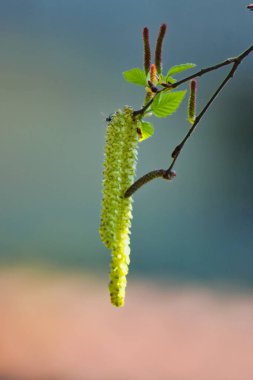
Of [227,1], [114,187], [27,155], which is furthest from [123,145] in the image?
[227,1]

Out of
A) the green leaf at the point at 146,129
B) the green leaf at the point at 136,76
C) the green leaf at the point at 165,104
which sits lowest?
the green leaf at the point at 146,129

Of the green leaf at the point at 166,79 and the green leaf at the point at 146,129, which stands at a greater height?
the green leaf at the point at 166,79

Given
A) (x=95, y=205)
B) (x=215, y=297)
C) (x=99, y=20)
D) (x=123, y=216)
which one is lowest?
(x=123, y=216)

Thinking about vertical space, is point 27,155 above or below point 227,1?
below

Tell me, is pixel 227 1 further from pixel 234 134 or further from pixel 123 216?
pixel 123 216
